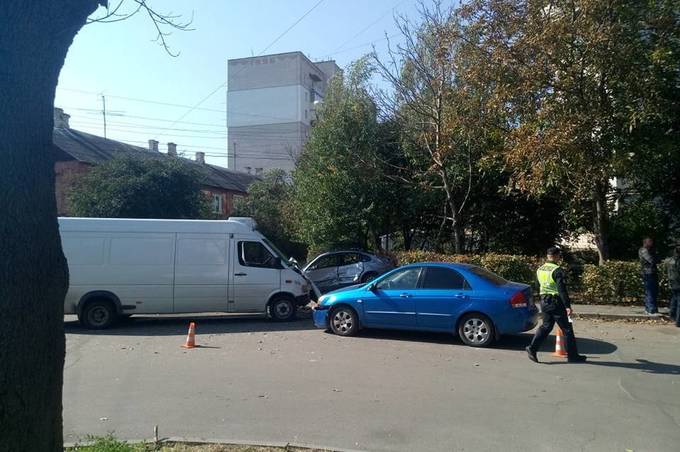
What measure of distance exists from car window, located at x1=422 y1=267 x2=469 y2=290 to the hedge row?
5.61 meters

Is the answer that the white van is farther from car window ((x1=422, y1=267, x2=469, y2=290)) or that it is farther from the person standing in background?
the person standing in background

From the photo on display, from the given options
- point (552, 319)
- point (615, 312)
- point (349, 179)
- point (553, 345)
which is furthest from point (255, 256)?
point (615, 312)

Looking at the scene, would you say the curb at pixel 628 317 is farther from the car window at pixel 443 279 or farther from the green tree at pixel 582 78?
the car window at pixel 443 279

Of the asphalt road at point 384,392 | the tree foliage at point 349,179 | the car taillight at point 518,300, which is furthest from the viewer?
the tree foliage at point 349,179

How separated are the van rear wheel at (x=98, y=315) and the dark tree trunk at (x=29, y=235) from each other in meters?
9.56

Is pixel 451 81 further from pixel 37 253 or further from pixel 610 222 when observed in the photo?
pixel 37 253

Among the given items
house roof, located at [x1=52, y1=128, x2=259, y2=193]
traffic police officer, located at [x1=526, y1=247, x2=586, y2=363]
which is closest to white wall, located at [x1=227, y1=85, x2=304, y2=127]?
house roof, located at [x1=52, y1=128, x2=259, y2=193]

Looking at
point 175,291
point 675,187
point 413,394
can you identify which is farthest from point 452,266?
point 675,187

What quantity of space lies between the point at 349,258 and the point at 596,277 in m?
7.03

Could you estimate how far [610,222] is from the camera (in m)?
19.0

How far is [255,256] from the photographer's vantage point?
518 inches

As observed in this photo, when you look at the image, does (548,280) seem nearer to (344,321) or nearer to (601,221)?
(344,321)

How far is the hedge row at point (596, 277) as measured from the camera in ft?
45.6

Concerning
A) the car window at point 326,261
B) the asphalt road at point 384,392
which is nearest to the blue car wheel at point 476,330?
the asphalt road at point 384,392
